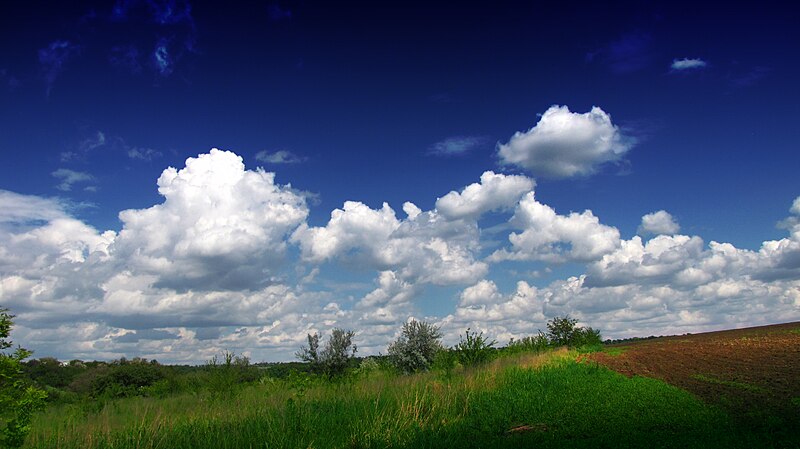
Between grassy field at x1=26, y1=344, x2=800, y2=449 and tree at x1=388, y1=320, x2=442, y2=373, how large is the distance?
14019 mm

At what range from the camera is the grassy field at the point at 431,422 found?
32.6 feet

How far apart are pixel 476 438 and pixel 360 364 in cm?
2224

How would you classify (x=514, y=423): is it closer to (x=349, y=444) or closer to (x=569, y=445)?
(x=569, y=445)

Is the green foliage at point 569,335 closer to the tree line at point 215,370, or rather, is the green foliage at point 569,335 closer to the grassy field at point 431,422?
the tree line at point 215,370

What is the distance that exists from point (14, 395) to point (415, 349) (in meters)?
25.3

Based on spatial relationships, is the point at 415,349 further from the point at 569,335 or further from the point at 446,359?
the point at 569,335

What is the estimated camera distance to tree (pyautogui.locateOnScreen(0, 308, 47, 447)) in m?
7.30

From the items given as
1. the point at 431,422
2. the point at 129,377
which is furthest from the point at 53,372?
the point at 431,422

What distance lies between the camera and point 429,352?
31.3 metres

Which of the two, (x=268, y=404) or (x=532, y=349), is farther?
(x=532, y=349)

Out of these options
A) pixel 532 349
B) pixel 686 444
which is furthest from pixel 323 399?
pixel 532 349

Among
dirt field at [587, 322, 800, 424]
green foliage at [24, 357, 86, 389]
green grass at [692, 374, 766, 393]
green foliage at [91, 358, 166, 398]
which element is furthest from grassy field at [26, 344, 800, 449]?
green foliage at [24, 357, 86, 389]

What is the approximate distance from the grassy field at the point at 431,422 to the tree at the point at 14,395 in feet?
7.90

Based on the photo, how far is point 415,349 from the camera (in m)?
31.4
